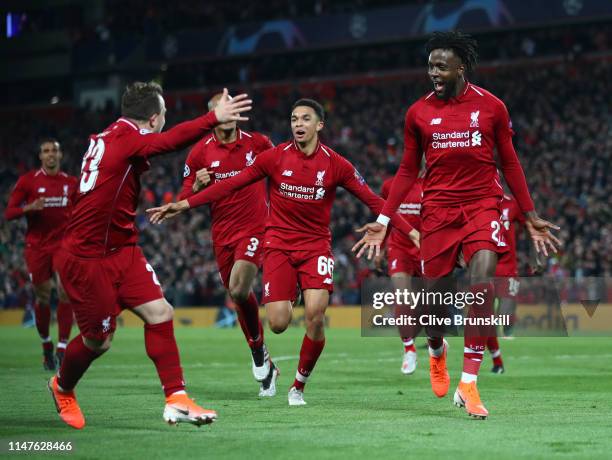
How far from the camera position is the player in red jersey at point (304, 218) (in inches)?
403

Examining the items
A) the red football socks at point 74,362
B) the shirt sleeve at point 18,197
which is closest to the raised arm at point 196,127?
the red football socks at point 74,362

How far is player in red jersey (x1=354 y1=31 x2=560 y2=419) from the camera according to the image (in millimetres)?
9047

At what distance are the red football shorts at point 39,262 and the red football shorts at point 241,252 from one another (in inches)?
173

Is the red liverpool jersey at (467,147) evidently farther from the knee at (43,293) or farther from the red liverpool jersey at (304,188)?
the knee at (43,293)

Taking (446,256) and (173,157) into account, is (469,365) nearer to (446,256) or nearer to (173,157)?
(446,256)

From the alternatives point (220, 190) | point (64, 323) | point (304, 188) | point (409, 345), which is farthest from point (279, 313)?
point (64, 323)

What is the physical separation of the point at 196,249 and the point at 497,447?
2863 cm

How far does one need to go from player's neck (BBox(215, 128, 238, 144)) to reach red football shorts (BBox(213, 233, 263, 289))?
104cm

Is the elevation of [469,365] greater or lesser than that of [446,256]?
lesser

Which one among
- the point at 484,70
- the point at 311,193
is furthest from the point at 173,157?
the point at 311,193

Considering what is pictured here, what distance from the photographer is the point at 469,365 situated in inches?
352

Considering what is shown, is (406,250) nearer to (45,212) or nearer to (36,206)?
(36,206)

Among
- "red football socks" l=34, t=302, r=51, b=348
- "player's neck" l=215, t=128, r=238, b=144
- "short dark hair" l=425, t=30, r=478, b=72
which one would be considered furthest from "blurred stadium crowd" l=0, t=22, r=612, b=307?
"short dark hair" l=425, t=30, r=478, b=72

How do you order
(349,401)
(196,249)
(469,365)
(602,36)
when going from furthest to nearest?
(602,36) < (196,249) < (349,401) < (469,365)
